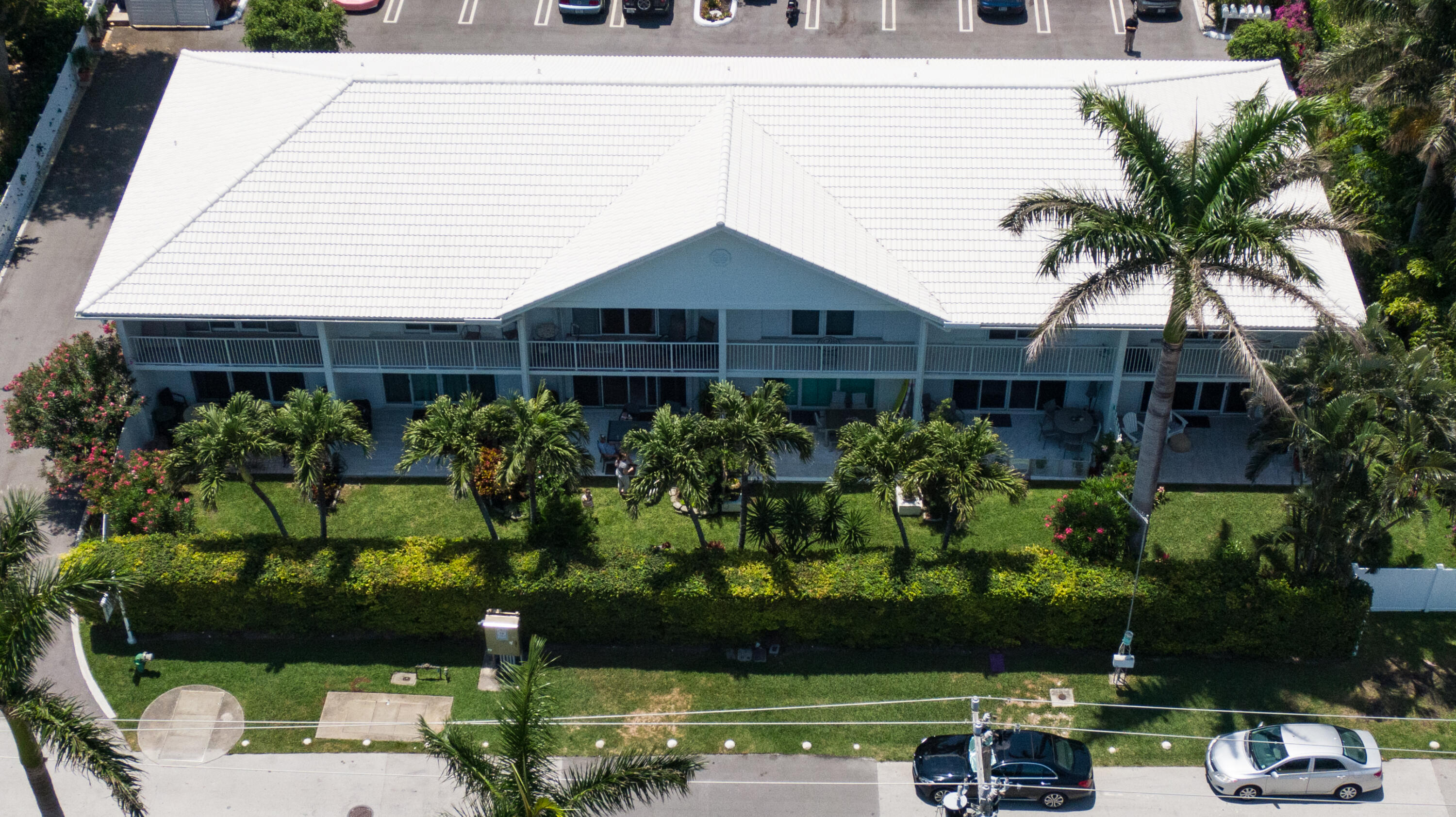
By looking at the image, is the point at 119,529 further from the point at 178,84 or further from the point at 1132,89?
the point at 1132,89

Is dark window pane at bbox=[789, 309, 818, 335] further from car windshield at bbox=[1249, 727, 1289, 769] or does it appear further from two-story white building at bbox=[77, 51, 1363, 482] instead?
car windshield at bbox=[1249, 727, 1289, 769]

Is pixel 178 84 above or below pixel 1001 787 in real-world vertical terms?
above

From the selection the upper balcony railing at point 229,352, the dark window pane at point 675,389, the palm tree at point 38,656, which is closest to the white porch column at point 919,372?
the dark window pane at point 675,389

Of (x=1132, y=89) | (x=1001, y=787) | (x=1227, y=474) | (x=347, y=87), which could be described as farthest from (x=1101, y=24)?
(x=1001, y=787)

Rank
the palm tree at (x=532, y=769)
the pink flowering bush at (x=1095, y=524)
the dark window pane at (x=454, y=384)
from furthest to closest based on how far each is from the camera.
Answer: the dark window pane at (x=454, y=384) → the pink flowering bush at (x=1095, y=524) → the palm tree at (x=532, y=769)

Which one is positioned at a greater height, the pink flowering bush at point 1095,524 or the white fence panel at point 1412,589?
the pink flowering bush at point 1095,524

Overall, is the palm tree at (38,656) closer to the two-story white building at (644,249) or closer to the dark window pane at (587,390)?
the two-story white building at (644,249)

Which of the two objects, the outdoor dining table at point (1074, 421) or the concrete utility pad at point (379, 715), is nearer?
the concrete utility pad at point (379, 715)
